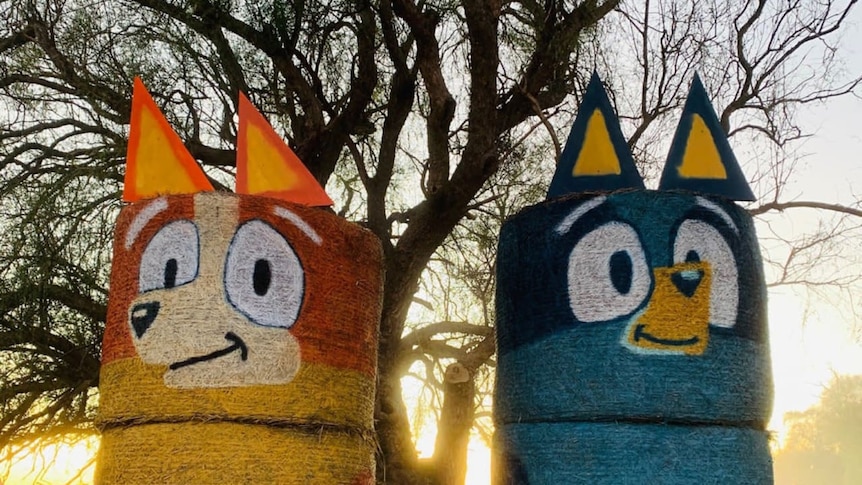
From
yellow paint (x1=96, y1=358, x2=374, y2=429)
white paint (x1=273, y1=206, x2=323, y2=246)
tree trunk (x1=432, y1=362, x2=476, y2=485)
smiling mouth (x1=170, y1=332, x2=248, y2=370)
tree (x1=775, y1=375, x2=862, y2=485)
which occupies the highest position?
white paint (x1=273, y1=206, x2=323, y2=246)

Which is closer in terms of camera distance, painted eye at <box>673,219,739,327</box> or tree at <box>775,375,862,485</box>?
painted eye at <box>673,219,739,327</box>

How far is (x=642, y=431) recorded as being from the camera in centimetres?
324

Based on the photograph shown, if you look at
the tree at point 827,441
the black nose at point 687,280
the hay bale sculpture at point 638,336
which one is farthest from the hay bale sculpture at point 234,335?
the tree at point 827,441

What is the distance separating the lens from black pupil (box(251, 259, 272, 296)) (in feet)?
10.9

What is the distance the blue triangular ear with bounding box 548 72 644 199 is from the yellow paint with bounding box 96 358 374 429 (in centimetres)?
127

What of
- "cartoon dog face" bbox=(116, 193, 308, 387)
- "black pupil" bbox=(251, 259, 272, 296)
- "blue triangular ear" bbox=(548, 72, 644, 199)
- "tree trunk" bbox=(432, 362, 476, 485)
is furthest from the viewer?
"tree trunk" bbox=(432, 362, 476, 485)

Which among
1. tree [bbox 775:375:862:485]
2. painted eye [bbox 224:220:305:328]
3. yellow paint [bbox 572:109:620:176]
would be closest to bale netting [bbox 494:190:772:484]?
yellow paint [bbox 572:109:620:176]

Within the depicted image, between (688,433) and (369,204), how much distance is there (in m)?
4.23

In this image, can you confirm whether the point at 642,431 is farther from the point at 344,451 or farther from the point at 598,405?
the point at 344,451

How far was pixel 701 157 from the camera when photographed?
147 inches

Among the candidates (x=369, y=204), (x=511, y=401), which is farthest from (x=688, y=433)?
(x=369, y=204)

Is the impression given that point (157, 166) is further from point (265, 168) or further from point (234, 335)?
point (234, 335)

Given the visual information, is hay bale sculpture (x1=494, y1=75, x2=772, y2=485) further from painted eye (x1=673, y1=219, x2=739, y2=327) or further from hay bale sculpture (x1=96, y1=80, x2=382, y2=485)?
hay bale sculpture (x1=96, y1=80, x2=382, y2=485)

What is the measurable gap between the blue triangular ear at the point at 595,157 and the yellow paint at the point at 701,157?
0.70 ft
